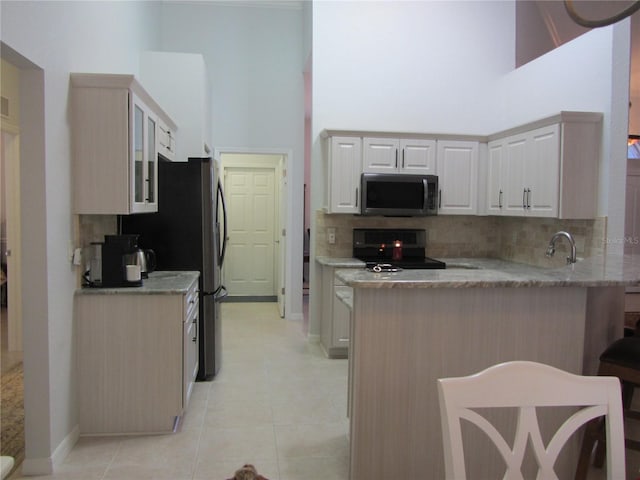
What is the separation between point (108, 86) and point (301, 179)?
136 inches

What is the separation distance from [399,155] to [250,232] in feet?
11.0

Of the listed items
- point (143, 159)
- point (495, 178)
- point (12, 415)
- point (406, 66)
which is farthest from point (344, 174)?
point (12, 415)

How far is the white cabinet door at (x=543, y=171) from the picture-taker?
3.70 meters

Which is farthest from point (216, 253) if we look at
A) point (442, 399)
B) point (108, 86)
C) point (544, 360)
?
point (442, 399)

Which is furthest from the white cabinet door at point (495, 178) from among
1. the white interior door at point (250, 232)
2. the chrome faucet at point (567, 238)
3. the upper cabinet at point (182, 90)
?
the white interior door at point (250, 232)

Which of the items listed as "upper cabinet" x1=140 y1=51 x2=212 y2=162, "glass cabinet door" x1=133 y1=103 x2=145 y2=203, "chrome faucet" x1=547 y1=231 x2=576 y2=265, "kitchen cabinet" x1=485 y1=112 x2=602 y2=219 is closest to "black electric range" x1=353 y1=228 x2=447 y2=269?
"kitchen cabinet" x1=485 y1=112 x2=602 y2=219

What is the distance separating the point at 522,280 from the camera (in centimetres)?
224

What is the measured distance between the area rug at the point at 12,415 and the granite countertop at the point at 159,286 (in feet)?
2.98

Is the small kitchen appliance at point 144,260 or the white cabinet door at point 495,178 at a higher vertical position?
the white cabinet door at point 495,178

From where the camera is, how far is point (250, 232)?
7.43 metres

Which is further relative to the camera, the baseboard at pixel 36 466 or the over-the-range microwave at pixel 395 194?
the over-the-range microwave at pixel 395 194

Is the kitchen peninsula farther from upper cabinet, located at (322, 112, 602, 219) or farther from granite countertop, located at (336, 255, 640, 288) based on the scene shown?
upper cabinet, located at (322, 112, 602, 219)

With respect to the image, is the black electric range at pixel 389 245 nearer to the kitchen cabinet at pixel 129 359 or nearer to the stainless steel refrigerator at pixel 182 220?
the stainless steel refrigerator at pixel 182 220

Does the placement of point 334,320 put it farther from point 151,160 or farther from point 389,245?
point 151,160
